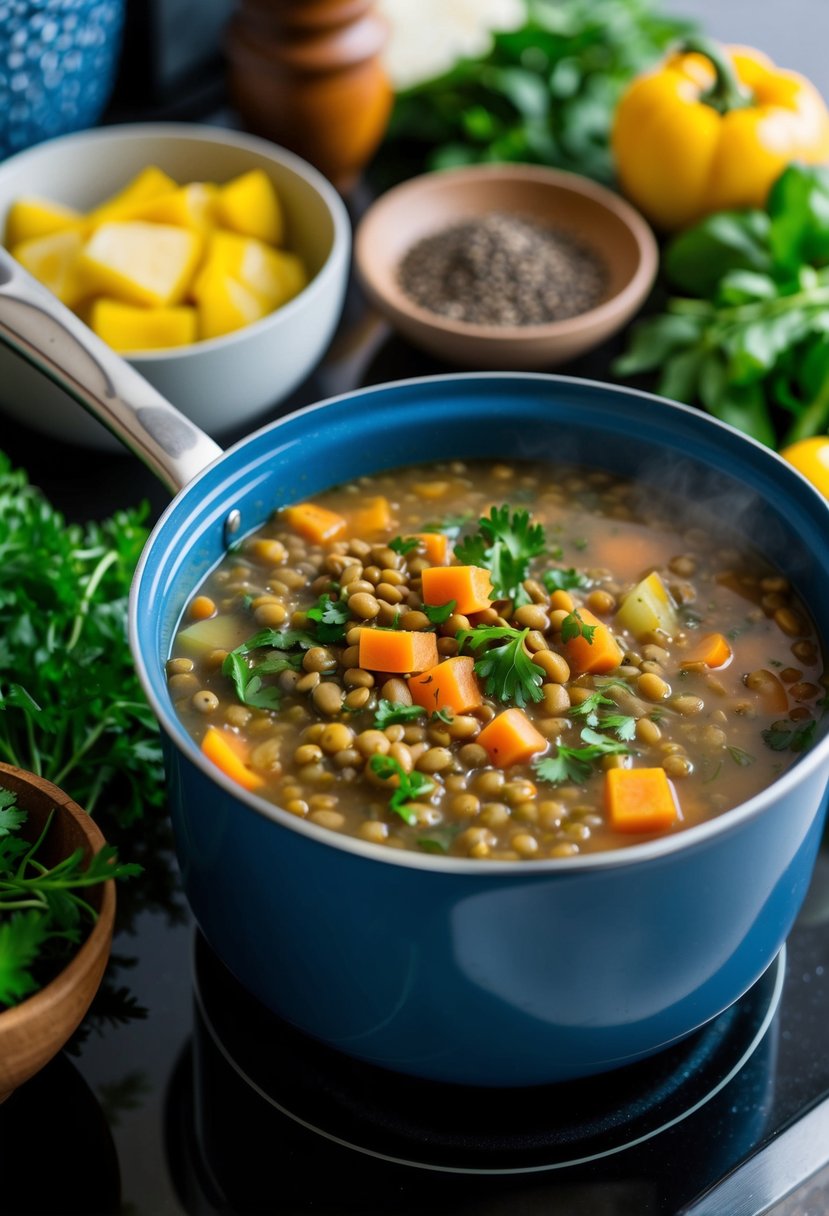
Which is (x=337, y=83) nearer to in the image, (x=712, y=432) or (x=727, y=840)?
(x=712, y=432)

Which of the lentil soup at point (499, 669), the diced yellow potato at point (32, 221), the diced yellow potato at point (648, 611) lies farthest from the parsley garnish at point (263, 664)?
the diced yellow potato at point (32, 221)

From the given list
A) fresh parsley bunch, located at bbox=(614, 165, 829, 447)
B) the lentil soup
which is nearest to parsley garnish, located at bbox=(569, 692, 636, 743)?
the lentil soup

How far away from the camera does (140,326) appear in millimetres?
2549

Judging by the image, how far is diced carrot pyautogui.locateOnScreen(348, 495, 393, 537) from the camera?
2.06m

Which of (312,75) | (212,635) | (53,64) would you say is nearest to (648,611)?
(212,635)

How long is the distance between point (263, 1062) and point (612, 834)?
0.55 m

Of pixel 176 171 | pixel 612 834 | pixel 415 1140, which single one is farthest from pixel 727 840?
pixel 176 171

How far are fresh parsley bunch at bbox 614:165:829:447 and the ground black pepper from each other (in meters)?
0.17

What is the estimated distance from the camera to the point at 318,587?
1.91 m

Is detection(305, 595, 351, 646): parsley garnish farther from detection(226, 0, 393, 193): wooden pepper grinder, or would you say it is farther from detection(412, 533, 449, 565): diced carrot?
detection(226, 0, 393, 193): wooden pepper grinder

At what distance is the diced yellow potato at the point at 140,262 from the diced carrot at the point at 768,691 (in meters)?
1.40

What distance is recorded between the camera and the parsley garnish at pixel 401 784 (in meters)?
1.57

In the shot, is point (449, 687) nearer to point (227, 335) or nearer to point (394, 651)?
point (394, 651)

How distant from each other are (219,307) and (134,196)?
422 millimetres
